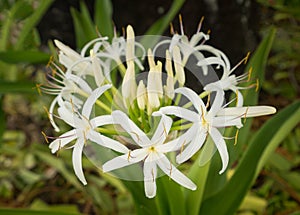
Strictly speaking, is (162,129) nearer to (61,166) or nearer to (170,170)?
(170,170)

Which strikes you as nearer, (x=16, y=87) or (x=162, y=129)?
(x=162, y=129)

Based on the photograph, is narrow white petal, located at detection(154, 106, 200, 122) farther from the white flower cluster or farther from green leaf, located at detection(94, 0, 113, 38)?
green leaf, located at detection(94, 0, 113, 38)

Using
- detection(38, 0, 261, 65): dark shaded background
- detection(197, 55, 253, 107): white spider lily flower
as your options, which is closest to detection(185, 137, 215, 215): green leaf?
detection(197, 55, 253, 107): white spider lily flower

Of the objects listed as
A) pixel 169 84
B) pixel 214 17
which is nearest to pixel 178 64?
pixel 169 84

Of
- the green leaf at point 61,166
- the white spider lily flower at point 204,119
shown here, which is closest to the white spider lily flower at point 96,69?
the white spider lily flower at point 204,119

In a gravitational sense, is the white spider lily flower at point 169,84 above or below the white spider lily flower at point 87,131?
above

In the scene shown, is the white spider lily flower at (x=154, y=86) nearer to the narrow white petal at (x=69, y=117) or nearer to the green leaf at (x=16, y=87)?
the narrow white petal at (x=69, y=117)
